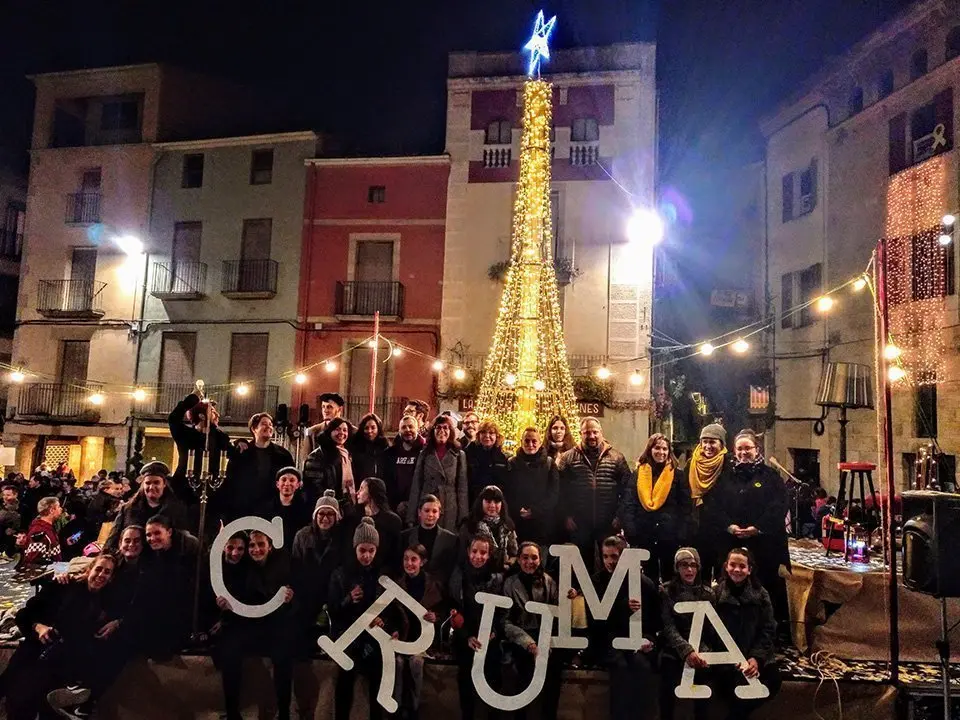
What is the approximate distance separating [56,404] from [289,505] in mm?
15794

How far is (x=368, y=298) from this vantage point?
16.7m

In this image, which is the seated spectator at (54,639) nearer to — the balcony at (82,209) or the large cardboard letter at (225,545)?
the large cardboard letter at (225,545)

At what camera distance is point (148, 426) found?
17375mm

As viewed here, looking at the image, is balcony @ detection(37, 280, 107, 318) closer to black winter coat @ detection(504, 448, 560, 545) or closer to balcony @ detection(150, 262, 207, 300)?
balcony @ detection(150, 262, 207, 300)

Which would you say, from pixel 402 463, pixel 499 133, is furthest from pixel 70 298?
pixel 402 463

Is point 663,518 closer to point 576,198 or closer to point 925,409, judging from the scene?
point 925,409

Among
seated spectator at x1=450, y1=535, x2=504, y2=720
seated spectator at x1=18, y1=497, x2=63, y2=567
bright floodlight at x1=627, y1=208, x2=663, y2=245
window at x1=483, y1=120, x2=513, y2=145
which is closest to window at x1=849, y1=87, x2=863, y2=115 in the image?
bright floodlight at x1=627, y1=208, x2=663, y2=245

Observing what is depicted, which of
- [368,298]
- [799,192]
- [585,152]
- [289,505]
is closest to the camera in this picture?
[289,505]

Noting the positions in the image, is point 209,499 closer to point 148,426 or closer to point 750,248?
point 148,426

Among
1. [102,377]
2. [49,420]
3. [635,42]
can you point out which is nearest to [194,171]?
[102,377]

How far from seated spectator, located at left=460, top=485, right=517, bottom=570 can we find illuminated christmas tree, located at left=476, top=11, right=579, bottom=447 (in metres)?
4.12

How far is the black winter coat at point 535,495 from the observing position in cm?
605

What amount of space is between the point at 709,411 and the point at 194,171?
16361mm

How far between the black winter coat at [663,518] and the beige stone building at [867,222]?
852 centimetres
